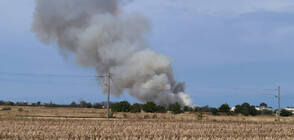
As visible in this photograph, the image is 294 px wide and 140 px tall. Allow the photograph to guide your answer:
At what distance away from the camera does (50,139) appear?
24047 millimetres

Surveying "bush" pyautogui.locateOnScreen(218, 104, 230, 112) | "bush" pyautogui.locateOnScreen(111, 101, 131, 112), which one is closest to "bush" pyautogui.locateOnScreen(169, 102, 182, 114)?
"bush" pyautogui.locateOnScreen(111, 101, 131, 112)

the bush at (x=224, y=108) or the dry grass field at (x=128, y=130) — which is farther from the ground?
the bush at (x=224, y=108)

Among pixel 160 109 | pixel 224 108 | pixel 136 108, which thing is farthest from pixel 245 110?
pixel 136 108

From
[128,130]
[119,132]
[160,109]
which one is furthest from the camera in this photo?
[160,109]

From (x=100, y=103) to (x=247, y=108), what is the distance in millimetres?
44621

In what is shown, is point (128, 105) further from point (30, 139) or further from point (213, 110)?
point (30, 139)

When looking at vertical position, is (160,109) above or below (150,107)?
below

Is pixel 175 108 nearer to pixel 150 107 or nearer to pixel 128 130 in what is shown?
pixel 150 107

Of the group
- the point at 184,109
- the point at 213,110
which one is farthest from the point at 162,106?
the point at 213,110

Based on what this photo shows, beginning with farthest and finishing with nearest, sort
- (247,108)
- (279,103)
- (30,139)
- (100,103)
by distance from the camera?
(100,103) < (247,108) < (279,103) < (30,139)

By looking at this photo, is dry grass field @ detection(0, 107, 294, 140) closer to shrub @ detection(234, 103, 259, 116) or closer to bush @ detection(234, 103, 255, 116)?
bush @ detection(234, 103, 255, 116)

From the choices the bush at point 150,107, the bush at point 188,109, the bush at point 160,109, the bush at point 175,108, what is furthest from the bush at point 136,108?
the bush at point 188,109

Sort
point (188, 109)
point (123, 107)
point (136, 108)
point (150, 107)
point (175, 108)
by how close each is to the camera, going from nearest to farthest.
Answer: point (150, 107)
point (175, 108)
point (136, 108)
point (123, 107)
point (188, 109)

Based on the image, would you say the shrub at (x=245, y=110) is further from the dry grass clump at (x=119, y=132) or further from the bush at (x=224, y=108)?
the dry grass clump at (x=119, y=132)
